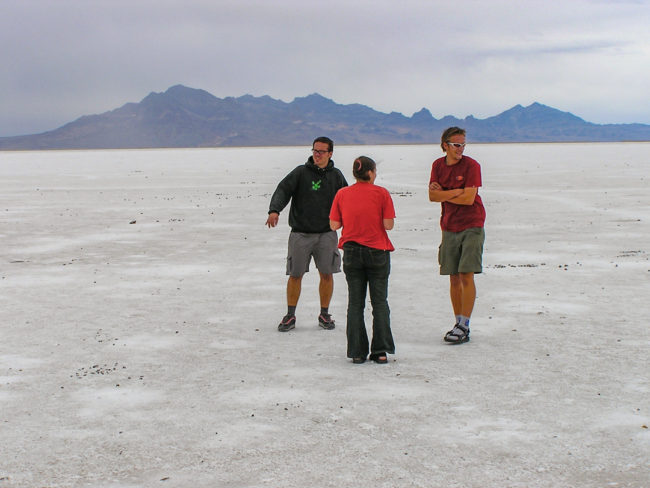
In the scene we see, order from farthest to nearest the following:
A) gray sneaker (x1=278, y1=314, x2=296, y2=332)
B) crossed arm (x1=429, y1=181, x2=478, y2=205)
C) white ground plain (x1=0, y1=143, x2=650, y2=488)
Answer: gray sneaker (x1=278, y1=314, x2=296, y2=332) < crossed arm (x1=429, y1=181, x2=478, y2=205) < white ground plain (x1=0, y1=143, x2=650, y2=488)

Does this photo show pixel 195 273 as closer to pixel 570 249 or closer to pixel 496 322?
pixel 496 322

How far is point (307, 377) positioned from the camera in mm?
6219

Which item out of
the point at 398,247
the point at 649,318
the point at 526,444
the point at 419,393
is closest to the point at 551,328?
the point at 649,318

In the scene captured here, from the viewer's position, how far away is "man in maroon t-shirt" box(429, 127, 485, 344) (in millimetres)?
7090

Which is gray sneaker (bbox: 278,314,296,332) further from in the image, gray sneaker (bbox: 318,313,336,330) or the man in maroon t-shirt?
the man in maroon t-shirt

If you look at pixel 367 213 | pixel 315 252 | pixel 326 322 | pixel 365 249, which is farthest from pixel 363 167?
pixel 326 322

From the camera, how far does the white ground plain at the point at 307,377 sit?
4.48m

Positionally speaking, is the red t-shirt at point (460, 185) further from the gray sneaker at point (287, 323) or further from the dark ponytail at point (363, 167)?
the gray sneaker at point (287, 323)

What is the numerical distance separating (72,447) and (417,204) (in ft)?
59.3

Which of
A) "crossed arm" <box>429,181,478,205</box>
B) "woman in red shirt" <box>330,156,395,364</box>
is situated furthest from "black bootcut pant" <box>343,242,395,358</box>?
"crossed arm" <box>429,181,478,205</box>

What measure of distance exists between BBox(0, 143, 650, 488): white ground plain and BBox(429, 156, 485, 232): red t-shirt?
1.16 metres

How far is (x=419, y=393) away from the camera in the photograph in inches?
227

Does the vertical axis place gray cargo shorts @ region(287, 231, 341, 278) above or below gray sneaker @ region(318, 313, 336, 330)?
above

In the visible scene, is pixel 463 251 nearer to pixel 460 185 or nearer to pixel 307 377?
pixel 460 185
